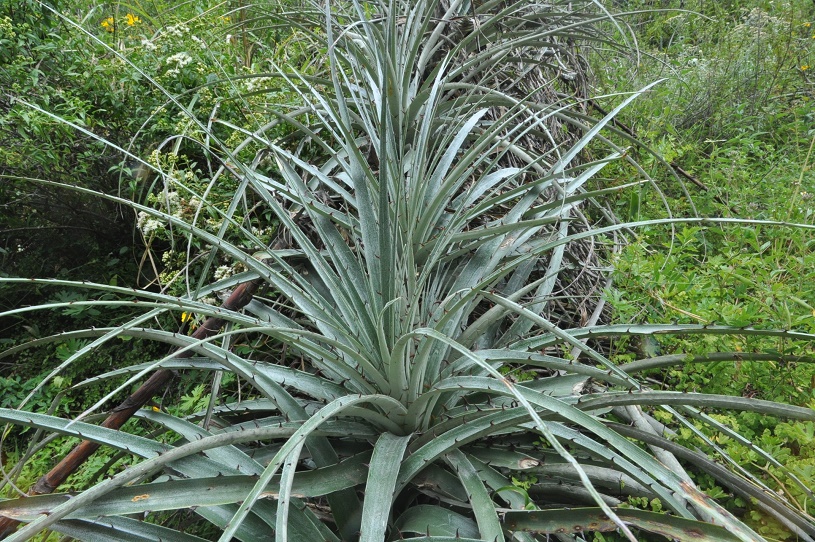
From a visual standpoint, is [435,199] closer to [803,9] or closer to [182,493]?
[182,493]

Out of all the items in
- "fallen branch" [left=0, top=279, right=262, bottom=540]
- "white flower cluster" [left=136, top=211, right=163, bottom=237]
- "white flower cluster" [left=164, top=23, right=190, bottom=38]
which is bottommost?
"fallen branch" [left=0, top=279, right=262, bottom=540]

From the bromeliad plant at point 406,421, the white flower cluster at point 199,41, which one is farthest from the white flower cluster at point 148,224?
the white flower cluster at point 199,41

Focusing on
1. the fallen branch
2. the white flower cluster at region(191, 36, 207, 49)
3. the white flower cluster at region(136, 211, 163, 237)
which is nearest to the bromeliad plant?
the fallen branch

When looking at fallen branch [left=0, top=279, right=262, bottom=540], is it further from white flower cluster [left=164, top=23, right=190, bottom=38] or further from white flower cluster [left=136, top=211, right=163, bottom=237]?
white flower cluster [left=164, top=23, right=190, bottom=38]

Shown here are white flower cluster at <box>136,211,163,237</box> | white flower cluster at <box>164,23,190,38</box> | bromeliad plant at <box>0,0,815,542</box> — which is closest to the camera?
bromeliad plant at <box>0,0,815,542</box>

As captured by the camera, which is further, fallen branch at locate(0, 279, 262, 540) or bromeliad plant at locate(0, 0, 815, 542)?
fallen branch at locate(0, 279, 262, 540)

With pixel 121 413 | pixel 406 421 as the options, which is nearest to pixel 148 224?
pixel 121 413

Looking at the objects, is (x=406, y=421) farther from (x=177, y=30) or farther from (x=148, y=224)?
(x=177, y=30)

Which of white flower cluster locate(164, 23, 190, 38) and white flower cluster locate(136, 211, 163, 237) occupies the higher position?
white flower cluster locate(164, 23, 190, 38)

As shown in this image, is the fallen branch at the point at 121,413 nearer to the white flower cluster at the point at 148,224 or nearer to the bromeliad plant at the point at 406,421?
the bromeliad plant at the point at 406,421

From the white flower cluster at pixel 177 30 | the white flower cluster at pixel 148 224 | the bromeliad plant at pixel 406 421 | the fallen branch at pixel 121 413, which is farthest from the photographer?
the white flower cluster at pixel 177 30

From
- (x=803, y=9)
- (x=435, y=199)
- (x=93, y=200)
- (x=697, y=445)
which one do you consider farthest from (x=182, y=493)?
(x=803, y=9)

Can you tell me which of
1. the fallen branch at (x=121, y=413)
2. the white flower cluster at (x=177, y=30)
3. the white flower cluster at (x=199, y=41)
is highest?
the white flower cluster at (x=177, y=30)

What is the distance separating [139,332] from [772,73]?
3.11 meters
